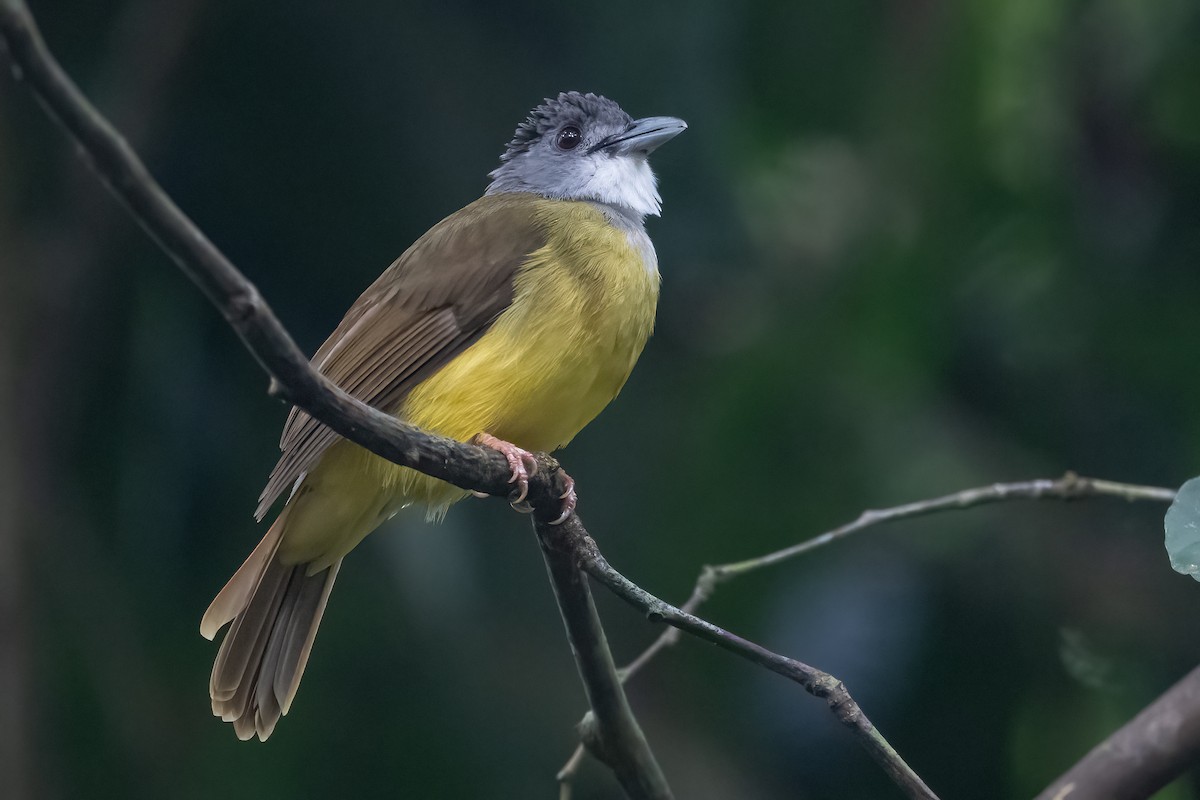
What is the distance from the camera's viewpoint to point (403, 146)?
15.0 feet

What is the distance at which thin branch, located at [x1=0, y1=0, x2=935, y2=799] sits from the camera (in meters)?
1.40

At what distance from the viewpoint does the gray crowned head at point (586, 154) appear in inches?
154

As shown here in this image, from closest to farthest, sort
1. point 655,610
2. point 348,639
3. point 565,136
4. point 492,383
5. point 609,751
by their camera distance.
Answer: point 655,610
point 609,751
point 492,383
point 565,136
point 348,639

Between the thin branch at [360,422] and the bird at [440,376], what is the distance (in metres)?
0.41

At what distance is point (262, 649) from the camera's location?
134 inches

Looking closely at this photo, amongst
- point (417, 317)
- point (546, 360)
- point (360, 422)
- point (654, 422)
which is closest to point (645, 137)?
point (417, 317)

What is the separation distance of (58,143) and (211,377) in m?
0.96

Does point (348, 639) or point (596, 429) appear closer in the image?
point (348, 639)

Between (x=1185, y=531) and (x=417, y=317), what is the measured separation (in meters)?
1.83

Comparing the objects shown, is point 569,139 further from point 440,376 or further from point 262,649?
point 262,649

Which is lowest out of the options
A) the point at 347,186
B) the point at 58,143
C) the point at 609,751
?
the point at 609,751

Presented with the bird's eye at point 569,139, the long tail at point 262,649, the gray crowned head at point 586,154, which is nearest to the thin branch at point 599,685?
the long tail at point 262,649

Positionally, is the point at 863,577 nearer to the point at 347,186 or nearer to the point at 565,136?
the point at 565,136

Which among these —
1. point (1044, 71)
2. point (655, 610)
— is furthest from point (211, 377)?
point (1044, 71)
